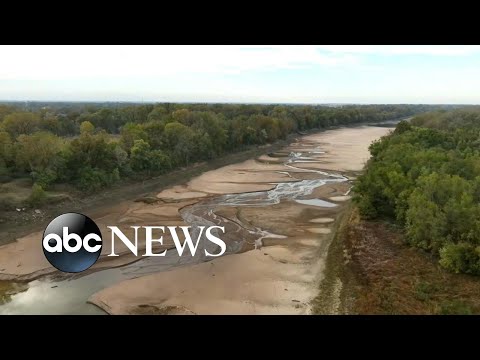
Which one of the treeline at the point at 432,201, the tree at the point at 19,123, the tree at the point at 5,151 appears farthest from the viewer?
the tree at the point at 19,123

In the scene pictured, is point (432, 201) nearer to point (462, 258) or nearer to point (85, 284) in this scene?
point (462, 258)

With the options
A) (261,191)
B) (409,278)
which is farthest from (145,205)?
(409,278)

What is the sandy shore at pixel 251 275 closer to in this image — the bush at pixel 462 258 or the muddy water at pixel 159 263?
the muddy water at pixel 159 263

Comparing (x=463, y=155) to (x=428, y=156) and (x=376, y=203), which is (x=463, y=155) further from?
(x=376, y=203)

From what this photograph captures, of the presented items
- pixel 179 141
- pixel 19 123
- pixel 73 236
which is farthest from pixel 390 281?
pixel 19 123

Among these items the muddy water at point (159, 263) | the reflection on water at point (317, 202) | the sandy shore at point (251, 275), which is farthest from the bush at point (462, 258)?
the reflection on water at point (317, 202)

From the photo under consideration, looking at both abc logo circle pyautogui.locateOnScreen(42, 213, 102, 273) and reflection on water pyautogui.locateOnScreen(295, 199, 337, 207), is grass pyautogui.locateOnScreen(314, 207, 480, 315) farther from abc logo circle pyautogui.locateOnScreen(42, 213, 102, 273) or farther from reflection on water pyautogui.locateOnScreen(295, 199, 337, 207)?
abc logo circle pyautogui.locateOnScreen(42, 213, 102, 273)

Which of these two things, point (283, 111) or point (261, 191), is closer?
point (261, 191)
